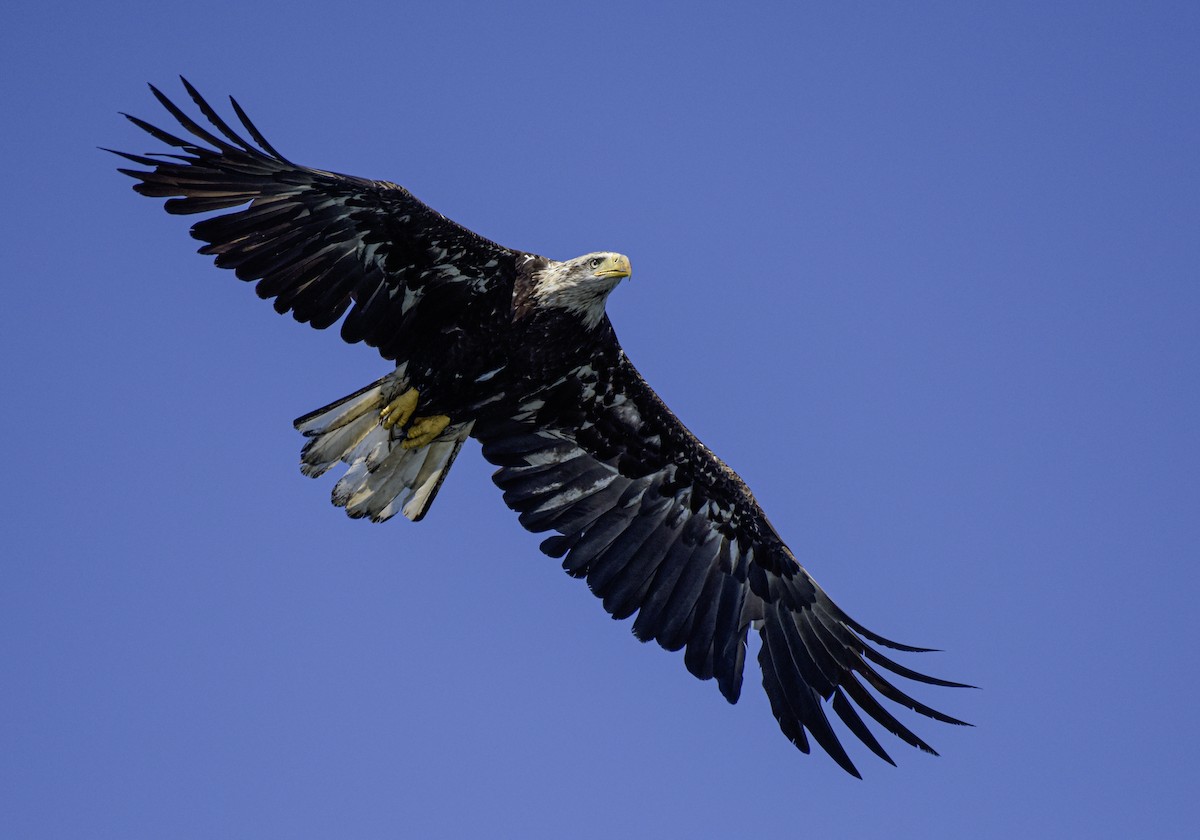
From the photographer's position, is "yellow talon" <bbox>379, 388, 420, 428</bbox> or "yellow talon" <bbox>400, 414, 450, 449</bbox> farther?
"yellow talon" <bbox>400, 414, 450, 449</bbox>

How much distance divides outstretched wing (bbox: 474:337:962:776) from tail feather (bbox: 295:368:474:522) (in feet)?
1.90

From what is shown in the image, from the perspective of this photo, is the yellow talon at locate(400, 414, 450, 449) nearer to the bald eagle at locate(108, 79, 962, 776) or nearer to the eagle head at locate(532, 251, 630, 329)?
the bald eagle at locate(108, 79, 962, 776)

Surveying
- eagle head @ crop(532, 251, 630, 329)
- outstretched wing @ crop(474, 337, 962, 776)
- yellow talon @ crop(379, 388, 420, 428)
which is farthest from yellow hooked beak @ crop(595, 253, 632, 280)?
yellow talon @ crop(379, 388, 420, 428)

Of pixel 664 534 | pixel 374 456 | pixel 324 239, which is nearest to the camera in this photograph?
pixel 324 239

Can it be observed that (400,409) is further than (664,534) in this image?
No

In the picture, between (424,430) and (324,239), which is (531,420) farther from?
(324,239)

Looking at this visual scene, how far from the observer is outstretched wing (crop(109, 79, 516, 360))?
12.8 metres

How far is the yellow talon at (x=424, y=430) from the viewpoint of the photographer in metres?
14.4

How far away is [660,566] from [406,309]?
11.5ft

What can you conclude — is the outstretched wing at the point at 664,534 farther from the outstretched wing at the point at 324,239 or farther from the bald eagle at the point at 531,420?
the outstretched wing at the point at 324,239

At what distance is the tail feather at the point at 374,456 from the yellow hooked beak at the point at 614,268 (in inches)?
84.0

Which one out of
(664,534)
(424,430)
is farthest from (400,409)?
(664,534)

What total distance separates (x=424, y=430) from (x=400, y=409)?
35 centimetres

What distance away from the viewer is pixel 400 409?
46.6 ft
